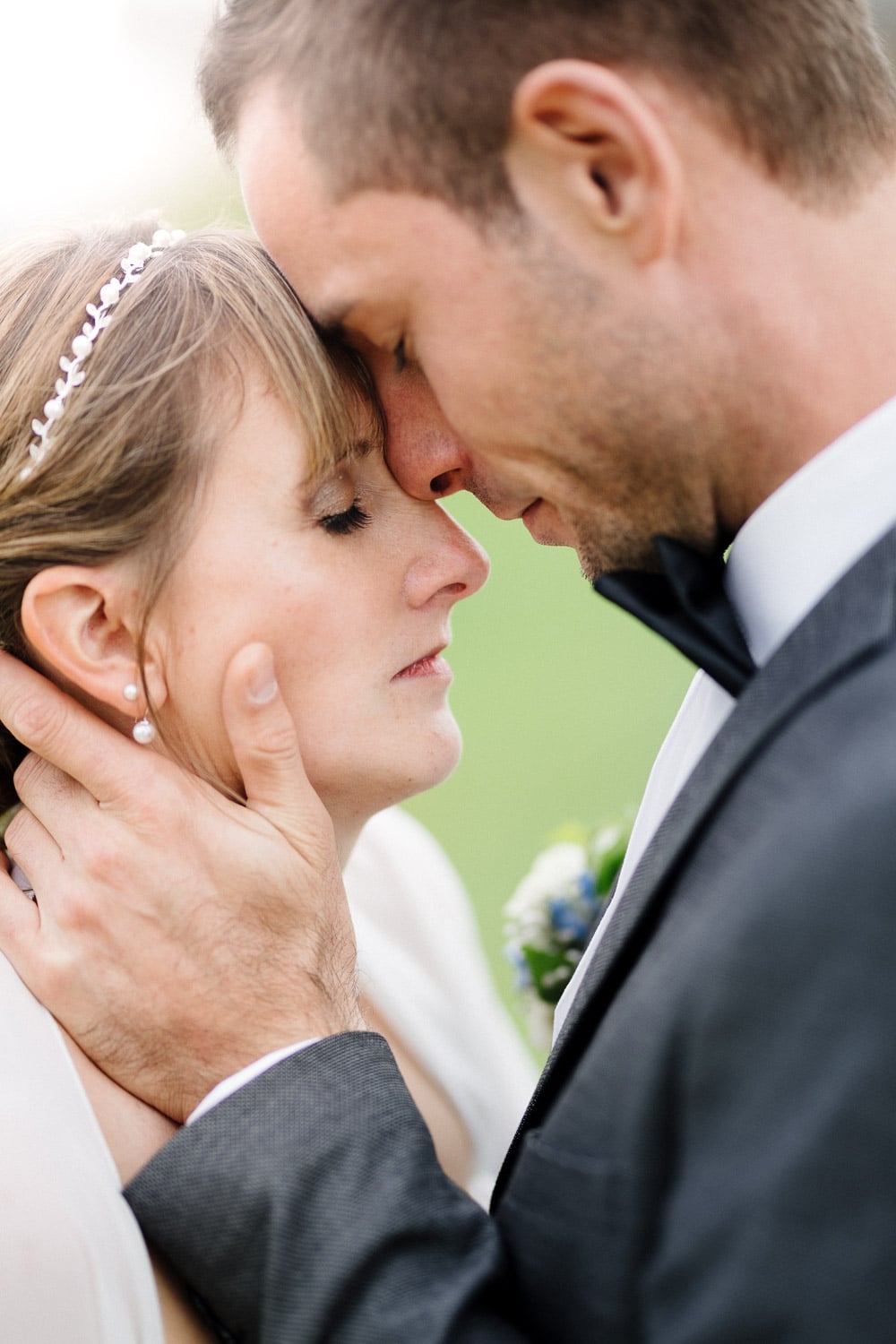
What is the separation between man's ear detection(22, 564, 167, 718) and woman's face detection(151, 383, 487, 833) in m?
0.06

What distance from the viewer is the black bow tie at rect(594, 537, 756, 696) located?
6.00ft

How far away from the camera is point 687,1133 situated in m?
1.48

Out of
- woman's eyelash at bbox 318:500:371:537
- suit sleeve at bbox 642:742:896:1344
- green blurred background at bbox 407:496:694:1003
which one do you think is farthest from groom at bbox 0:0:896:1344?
green blurred background at bbox 407:496:694:1003

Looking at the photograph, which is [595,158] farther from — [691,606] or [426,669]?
[426,669]

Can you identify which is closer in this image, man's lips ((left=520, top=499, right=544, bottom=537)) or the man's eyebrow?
the man's eyebrow

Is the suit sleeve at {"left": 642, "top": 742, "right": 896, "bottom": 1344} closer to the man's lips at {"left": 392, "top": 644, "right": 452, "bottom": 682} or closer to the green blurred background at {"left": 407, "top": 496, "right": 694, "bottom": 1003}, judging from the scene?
the man's lips at {"left": 392, "top": 644, "right": 452, "bottom": 682}

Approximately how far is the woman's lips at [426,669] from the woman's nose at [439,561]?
119 mm

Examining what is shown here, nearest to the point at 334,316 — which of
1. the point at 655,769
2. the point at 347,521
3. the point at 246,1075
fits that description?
the point at 347,521

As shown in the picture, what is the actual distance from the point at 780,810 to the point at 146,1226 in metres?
1.13

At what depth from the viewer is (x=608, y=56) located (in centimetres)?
173

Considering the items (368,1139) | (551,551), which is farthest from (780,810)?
(551,551)

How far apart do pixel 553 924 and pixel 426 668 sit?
87cm

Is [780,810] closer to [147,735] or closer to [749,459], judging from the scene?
[749,459]

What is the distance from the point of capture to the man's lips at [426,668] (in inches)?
98.0
